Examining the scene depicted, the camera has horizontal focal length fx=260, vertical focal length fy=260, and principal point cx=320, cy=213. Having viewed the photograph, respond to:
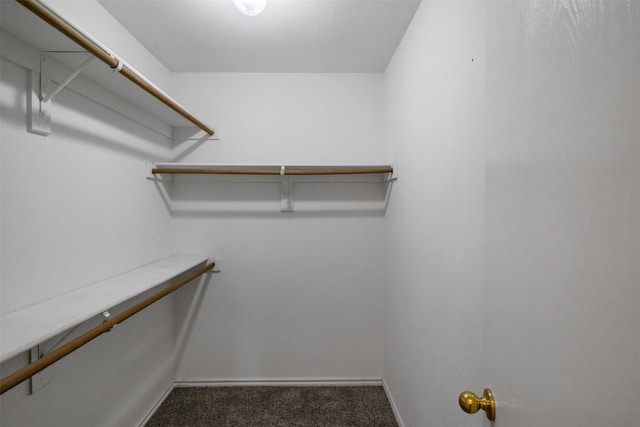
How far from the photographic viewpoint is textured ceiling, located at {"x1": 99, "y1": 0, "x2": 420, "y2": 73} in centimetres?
129

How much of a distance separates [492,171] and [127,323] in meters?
1.83

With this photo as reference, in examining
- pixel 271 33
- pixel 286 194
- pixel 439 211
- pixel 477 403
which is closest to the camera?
pixel 477 403

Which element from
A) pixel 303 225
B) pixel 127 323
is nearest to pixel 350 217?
pixel 303 225

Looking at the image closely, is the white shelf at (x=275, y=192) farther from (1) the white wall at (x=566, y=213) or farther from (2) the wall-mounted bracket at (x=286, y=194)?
(1) the white wall at (x=566, y=213)

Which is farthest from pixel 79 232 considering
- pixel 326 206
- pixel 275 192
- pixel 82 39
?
pixel 326 206

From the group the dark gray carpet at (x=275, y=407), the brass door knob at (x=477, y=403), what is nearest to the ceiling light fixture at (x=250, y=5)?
the brass door knob at (x=477, y=403)

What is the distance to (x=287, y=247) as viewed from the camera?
1.95 metres

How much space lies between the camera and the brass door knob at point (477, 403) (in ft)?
1.75

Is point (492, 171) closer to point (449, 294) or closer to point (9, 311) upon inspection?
point (449, 294)

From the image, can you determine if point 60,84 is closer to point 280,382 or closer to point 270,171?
point 270,171

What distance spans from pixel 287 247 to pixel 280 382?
0.99m

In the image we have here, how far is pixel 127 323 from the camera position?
1447 mm

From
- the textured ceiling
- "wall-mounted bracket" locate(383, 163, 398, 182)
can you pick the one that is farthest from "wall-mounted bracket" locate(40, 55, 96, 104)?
"wall-mounted bracket" locate(383, 163, 398, 182)

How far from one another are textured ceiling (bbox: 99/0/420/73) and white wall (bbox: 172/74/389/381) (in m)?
0.14
